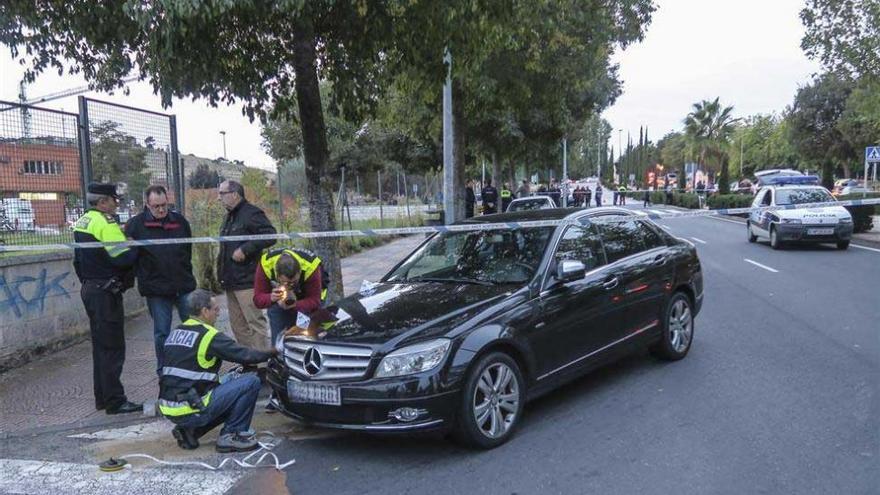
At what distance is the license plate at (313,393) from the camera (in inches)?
165

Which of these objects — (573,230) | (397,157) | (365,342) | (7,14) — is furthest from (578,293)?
(397,157)

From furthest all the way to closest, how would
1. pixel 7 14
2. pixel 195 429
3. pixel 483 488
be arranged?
pixel 7 14, pixel 195 429, pixel 483 488

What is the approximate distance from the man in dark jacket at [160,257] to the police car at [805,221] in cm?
1266

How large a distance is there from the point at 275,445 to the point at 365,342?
1.13m

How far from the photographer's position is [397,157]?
89.0ft

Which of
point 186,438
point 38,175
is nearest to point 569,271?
point 186,438

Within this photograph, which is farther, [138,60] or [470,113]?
[470,113]

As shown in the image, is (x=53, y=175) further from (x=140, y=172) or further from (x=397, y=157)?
(x=397, y=157)

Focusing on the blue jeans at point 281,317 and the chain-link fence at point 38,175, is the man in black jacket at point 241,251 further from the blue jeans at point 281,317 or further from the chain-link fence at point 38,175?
the chain-link fence at point 38,175

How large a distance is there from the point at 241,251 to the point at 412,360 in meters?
2.32

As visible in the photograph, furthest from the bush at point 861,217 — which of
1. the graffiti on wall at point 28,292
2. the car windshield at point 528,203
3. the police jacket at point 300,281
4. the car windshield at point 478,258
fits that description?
the graffiti on wall at point 28,292

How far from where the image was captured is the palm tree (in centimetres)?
7281

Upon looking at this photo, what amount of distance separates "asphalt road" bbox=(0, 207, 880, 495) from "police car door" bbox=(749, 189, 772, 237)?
1005 cm

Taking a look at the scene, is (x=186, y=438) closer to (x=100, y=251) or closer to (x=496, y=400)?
(x=100, y=251)
